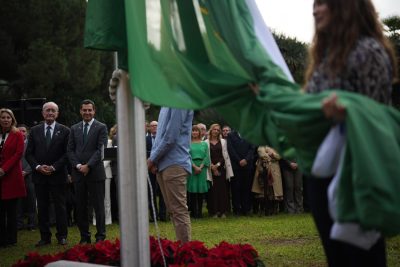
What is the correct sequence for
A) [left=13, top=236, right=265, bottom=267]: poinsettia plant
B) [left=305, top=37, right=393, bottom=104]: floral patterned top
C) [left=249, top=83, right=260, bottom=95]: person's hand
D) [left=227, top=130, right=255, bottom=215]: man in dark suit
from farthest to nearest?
[left=227, top=130, right=255, bottom=215]: man in dark suit < [left=13, top=236, right=265, bottom=267]: poinsettia plant < [left=249, top=83, right=260, bottom=95]: person's hand < [left=305, top=37, right=393, bottom=104]: floral patterned top

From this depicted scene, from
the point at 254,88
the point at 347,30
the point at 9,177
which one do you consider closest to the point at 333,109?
the point at 347,30

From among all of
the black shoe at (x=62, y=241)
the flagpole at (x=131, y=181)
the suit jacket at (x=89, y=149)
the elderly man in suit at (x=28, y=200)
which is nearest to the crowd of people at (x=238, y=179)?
the elderly man in suit at (x=28, y=200)

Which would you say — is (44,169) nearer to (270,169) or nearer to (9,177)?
(9,177)

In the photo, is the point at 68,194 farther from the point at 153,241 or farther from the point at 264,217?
the point at 153,241

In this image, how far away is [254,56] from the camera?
13.0ft

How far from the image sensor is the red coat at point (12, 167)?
10.6 m

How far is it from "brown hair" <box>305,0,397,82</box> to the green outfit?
10.9 metres

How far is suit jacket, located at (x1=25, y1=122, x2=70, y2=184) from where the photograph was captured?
10531 millimetres

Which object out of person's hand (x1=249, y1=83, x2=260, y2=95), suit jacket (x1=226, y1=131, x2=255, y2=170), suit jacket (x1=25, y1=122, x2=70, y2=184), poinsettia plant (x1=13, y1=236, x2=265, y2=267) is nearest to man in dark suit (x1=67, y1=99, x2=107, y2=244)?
suit jacket (x1=25, y1=122, x2=70, y2=184)

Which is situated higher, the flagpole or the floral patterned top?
the floral patterned top

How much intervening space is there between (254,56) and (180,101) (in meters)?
0.59

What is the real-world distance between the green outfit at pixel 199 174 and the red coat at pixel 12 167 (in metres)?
4.62

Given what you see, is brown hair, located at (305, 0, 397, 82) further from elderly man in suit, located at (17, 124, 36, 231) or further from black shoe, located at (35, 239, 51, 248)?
elderly man in suit, located at (17, 124, 36, 231)

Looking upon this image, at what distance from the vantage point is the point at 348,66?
3.27 meters
